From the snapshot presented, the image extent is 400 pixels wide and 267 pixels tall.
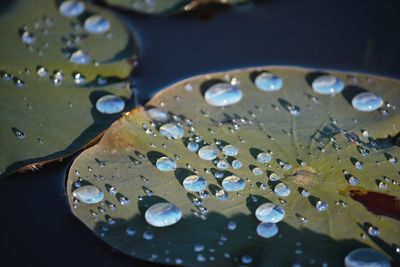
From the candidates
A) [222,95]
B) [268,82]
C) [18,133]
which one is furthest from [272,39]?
[18,133]

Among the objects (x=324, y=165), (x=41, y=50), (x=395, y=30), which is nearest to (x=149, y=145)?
(x=324, y=165)

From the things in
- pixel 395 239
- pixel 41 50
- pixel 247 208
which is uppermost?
pixel 41 50

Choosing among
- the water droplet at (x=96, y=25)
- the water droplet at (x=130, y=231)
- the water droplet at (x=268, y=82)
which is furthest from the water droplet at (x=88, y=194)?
the water droplet at (x=96, y=25)

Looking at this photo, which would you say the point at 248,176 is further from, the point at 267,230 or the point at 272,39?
the point at 272,39

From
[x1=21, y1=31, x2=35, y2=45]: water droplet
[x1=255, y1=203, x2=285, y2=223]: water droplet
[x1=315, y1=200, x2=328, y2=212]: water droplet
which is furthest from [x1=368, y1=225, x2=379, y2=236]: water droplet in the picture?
[x1=21, y1=31, x2=35, y2=45]: water droplet

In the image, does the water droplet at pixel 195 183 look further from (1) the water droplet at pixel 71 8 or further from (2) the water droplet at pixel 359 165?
(1) the water droplet at pixel 71 8

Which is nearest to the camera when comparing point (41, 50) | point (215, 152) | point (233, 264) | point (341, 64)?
point (233, 264)

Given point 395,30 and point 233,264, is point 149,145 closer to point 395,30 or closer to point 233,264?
point 233,264

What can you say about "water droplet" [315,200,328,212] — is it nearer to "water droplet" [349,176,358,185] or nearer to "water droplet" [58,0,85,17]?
"water droplet" [349,176,358,185]
